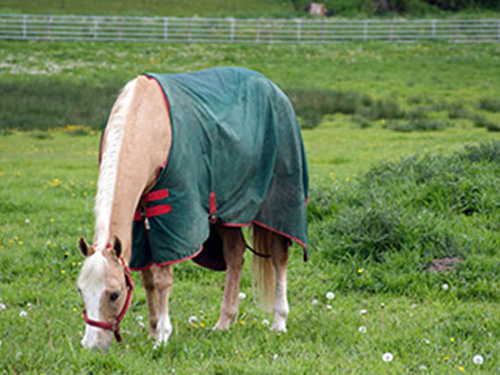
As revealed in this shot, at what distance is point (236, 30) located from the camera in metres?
35.8

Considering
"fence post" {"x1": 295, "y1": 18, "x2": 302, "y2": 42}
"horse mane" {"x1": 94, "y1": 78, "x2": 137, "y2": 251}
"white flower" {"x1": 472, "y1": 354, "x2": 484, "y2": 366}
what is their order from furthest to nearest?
1. "fence post" {"x1": 295, "y1": 18, "x2": 302, "y2": 42}
2. "white flower" {"x1": 472, "y1": 354, "x2": 484, "y2": 366}
3. "horse mane" {"x1": 94, "y1": 78, "x2": 137, "y2": 251}

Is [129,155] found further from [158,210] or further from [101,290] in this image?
[101,290]

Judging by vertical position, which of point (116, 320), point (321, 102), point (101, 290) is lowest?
point (321, 102)

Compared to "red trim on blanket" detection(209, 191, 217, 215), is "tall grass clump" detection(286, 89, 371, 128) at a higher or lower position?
lower

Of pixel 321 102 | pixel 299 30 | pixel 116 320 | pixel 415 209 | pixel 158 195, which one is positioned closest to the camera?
pixel 116 320

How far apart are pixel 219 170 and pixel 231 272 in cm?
92

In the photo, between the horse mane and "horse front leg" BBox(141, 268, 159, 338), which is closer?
the horse mane

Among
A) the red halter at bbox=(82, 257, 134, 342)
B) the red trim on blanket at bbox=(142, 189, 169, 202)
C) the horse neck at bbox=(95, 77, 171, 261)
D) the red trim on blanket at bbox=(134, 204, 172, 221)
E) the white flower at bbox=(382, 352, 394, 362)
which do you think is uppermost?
the horse neck at bbox=(95, 77, 171, 261)

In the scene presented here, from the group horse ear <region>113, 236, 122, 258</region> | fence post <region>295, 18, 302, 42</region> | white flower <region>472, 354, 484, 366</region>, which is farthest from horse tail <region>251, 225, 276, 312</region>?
fence post <region>295, 18, 302, 42</region>

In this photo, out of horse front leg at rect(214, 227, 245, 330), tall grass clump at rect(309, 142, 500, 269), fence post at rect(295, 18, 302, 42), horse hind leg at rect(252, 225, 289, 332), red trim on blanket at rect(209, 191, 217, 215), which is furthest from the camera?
fence post at rect(295, 18, 302, 42)

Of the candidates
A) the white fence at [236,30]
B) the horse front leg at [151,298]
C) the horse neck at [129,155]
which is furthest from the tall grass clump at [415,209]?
the white fence at [236,30]

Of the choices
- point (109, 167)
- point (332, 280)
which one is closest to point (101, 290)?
point (109, 167)

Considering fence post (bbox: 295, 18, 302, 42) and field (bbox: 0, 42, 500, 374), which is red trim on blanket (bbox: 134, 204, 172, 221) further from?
fence post (bbox: 295, 18, 302, 42)

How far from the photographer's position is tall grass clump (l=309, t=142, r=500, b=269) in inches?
250
